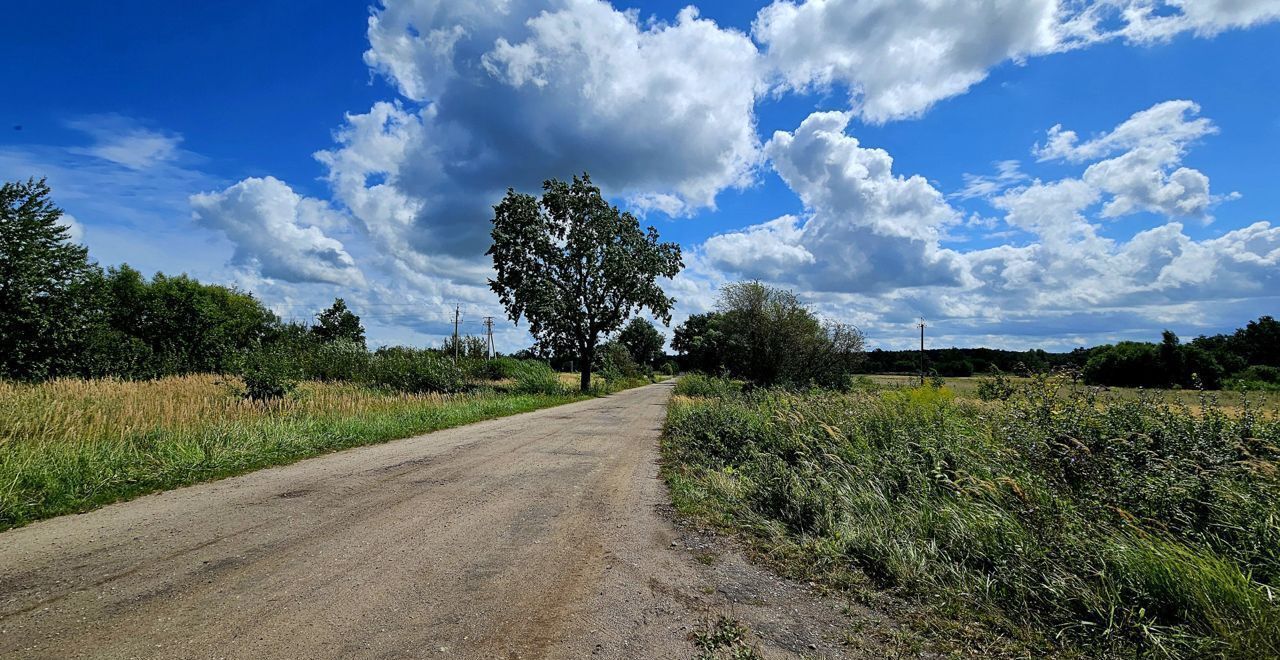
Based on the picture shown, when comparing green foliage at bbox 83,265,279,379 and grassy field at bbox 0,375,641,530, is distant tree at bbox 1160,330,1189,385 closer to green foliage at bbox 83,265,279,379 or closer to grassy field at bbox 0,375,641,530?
grassy field at bbox 0,375,641,530

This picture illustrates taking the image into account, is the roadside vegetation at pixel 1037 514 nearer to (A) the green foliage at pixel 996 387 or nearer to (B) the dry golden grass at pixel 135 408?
(A) the green foliage at pixel 996 387

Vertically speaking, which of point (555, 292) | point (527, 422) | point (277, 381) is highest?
point (555, 292)

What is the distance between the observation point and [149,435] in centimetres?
880

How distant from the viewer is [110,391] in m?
12.6

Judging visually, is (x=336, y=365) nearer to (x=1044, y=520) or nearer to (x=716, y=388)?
(x=716, y=388)

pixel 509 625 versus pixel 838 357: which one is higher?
pixel 838 357

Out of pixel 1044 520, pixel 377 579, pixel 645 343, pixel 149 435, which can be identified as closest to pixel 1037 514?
pixel 1044 520

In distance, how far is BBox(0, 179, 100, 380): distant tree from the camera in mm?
18250

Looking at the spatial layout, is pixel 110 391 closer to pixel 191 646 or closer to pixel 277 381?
pixel 277 381

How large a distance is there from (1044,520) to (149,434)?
12.5m

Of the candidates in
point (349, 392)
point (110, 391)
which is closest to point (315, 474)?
point (110, 391)

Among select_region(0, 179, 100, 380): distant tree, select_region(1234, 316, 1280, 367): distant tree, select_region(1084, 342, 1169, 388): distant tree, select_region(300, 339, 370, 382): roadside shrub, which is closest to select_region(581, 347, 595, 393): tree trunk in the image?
select_region(300, 339, 370, 382): roadside shrub

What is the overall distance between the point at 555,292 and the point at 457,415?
15.2 m

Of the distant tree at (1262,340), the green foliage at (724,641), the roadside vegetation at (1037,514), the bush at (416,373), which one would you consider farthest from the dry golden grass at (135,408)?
the distant tree at (1262,340)
